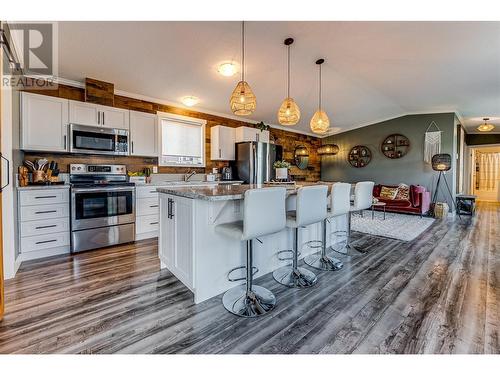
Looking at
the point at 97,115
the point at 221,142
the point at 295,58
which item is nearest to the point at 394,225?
the point at 295,58

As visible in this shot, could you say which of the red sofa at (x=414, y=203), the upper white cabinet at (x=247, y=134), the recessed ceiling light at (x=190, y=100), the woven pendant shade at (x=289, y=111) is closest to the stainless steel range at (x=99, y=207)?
the recessed ceiling light at (x=190, y=100)

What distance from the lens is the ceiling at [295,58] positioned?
292cm

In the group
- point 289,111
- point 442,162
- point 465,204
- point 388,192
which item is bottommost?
point 465,204

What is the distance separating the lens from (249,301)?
80.9 inches

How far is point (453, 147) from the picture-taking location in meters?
6.36

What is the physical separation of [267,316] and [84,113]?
381cm

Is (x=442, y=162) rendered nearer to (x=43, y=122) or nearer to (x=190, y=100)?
(x=190, y=100)

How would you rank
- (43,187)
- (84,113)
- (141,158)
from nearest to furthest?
(43,187), (84,113), (141,158)

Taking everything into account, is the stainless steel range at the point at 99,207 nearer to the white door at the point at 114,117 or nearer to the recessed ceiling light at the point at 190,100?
the white door at the point at 114,117

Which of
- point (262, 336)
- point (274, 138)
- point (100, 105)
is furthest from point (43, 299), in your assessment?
point (274, 138)

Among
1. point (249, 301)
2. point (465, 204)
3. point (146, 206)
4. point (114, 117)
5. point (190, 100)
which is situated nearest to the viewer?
point (249, 301)

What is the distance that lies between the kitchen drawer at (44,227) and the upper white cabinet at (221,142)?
9.66 ft

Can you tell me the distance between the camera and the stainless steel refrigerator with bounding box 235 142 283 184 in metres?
5.40
